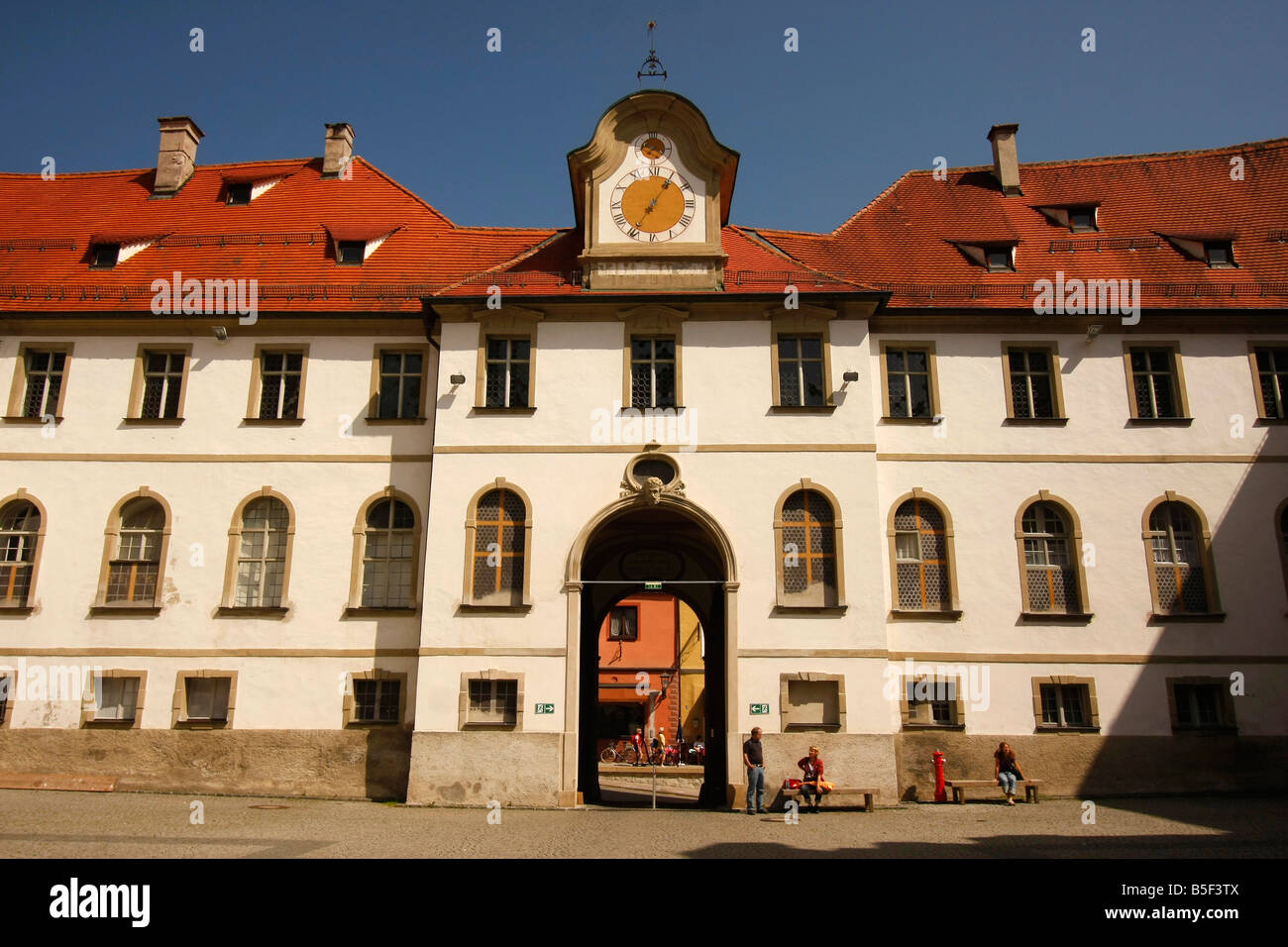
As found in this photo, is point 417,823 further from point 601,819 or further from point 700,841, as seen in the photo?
point 700,841

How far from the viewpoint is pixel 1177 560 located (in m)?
20.0

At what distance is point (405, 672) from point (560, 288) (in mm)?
8666

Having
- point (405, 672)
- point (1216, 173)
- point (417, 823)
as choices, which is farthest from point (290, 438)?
point (1216, 173)

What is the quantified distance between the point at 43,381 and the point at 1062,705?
906 inches

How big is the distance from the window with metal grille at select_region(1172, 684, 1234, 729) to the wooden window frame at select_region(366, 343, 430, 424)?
16.6 metres

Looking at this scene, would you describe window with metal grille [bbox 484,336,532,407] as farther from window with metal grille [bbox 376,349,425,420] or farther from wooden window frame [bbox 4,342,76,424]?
wooden window frame [bbox 4,342,76,424]

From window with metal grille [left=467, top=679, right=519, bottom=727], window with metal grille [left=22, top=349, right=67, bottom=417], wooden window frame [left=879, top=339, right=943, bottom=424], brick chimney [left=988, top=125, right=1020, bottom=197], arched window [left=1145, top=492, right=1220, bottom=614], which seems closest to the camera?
window with metal grille [left=467, top=679, right=519, bottom=727]

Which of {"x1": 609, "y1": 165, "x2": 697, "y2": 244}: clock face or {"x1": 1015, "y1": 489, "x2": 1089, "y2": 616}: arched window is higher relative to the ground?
{"x1": 609, "y1": 165, "x2": 697, "y2": 244}: clock face

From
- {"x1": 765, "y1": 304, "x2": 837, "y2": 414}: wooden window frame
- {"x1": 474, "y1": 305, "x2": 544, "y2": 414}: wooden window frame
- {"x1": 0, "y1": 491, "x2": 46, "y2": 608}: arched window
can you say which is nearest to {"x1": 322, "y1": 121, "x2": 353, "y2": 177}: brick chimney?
{"x1": 474, "y1": 305, "x2": 544, "y2": 414}: wooden window frame

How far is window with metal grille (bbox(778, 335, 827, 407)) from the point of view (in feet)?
65.9

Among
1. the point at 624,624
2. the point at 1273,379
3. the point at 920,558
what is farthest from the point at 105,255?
the point at 624,624

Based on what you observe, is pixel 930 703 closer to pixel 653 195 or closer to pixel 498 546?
pixel 498 546

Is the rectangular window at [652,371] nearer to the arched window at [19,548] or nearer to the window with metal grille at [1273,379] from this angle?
the window with metal grille at [1273,379]

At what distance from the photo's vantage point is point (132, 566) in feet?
66.9
